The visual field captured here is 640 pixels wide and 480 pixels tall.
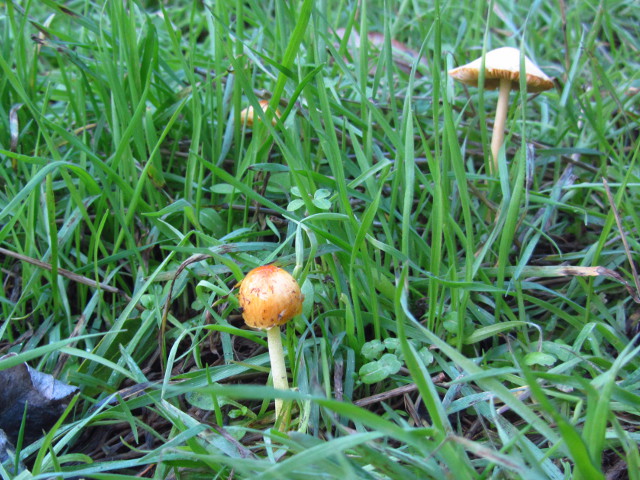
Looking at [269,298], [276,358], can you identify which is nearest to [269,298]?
[269,298]

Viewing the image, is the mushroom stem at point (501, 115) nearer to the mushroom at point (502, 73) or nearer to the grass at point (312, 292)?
the mushroom at point (502, 73)

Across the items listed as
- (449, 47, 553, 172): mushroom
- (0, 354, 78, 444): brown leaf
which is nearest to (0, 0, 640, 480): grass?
(0, 354, 78, 444): brown leaf

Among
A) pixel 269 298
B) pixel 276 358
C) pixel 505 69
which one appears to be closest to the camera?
pixel 269 298

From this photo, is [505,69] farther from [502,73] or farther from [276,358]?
[276,358]

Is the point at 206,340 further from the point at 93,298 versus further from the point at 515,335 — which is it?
the point at 515,335

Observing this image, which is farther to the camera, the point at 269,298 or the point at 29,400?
the point at 29,400

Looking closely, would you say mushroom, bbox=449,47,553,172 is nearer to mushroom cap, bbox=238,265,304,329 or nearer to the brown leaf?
mushroom cap, bbox=238,265,304,329
